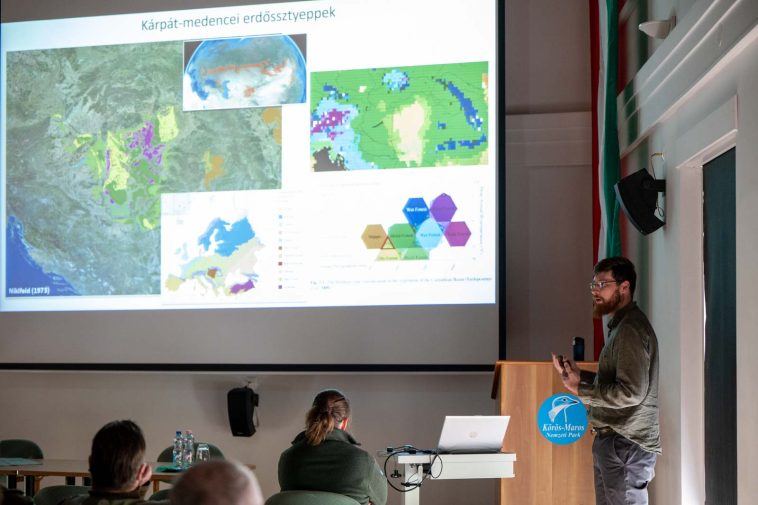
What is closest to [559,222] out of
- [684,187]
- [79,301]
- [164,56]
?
[684,187]

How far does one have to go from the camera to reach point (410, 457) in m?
4.06

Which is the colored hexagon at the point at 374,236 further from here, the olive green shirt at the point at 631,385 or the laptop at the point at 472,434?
the olive green shirt at the point at 631,385

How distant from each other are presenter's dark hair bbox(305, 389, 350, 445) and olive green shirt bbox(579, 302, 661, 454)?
3.50ft

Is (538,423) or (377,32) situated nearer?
(538,423)

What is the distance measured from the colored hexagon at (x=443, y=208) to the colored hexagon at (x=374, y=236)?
1.14 feet

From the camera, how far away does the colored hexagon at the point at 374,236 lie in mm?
5863

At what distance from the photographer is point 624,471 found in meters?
3.88

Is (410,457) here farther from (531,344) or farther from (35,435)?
(35,435)

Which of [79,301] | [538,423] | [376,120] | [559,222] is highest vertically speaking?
[376,120]

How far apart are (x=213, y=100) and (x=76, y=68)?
1055 millimetres

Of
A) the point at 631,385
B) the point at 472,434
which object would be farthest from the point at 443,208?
the point at 631,385

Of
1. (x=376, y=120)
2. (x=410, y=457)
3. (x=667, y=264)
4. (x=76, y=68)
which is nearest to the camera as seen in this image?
(x=410, y=457)

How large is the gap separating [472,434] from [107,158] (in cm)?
353

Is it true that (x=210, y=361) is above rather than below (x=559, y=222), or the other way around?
below
